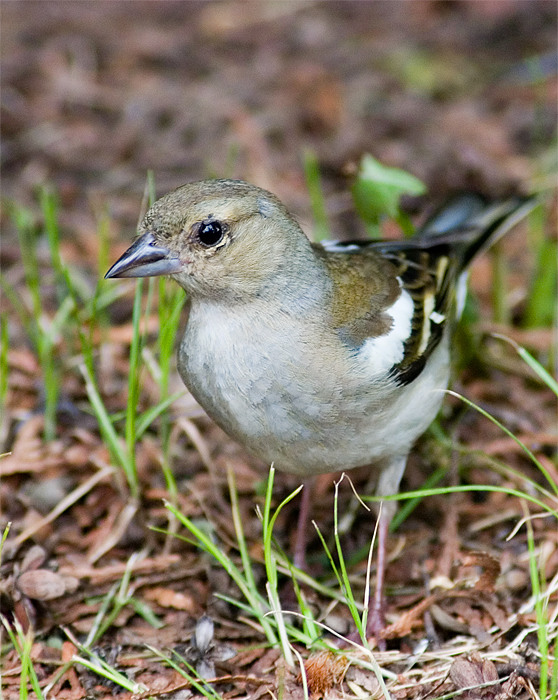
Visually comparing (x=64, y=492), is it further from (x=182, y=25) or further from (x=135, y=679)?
(x=182, y=25)

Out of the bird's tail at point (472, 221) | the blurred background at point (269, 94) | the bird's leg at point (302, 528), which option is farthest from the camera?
the blurred background at point (269, 94)

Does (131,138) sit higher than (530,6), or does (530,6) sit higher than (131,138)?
(530,6)

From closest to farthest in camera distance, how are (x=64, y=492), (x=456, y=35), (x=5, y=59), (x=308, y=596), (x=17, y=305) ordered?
(x=308, y=596) < (x=64, y=492) < (x=17, y=305) < (x=5, y=59) < (x=456, y=35)

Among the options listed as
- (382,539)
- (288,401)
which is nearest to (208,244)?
(288,401)

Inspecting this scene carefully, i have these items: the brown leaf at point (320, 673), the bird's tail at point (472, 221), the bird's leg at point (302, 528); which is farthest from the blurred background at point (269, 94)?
the brown leaf at point (320, 673)

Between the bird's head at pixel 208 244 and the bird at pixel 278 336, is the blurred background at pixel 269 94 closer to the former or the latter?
the bird at pixel 278 336

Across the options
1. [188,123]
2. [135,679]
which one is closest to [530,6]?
[188,123]
